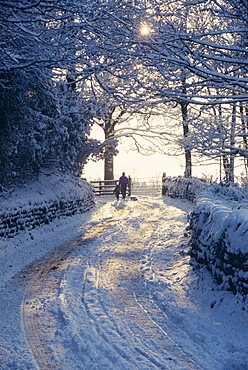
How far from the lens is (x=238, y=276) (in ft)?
19.0

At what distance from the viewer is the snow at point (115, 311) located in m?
4.43

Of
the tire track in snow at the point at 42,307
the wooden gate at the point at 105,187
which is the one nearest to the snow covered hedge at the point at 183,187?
the wooden gate at the point at 105,187

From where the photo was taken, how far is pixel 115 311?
584cm

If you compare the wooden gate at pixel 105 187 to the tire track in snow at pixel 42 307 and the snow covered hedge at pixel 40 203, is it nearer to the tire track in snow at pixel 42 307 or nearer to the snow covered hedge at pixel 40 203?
the snow covered hedge at pixel 40 203

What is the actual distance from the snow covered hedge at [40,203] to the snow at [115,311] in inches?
37.7

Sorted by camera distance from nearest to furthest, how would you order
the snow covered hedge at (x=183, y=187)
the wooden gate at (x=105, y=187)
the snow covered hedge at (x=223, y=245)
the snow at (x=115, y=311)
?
1. the snow at (x=115, y=311)
2. the snow covered hedge at (x=223, y=245)
3. the snow covered hedge at (x=183, y=187)
4. the wooden gate at (x=105, y=187)

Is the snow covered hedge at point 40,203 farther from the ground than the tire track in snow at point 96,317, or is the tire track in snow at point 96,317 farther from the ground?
the snow covered hedge at point 40,203

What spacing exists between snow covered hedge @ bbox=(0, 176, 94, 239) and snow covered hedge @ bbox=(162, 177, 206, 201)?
604 cm

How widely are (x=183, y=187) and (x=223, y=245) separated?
56.5 feet

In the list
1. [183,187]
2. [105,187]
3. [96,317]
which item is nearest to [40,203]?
[96,317]

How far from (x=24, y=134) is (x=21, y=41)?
334cm

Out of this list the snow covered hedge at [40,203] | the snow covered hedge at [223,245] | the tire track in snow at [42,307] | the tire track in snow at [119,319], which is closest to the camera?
the tire track in snow at [119,319]

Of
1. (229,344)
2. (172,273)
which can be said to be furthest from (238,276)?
(172,273)

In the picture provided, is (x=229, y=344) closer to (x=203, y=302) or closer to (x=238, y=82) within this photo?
(x=203, y=302)
